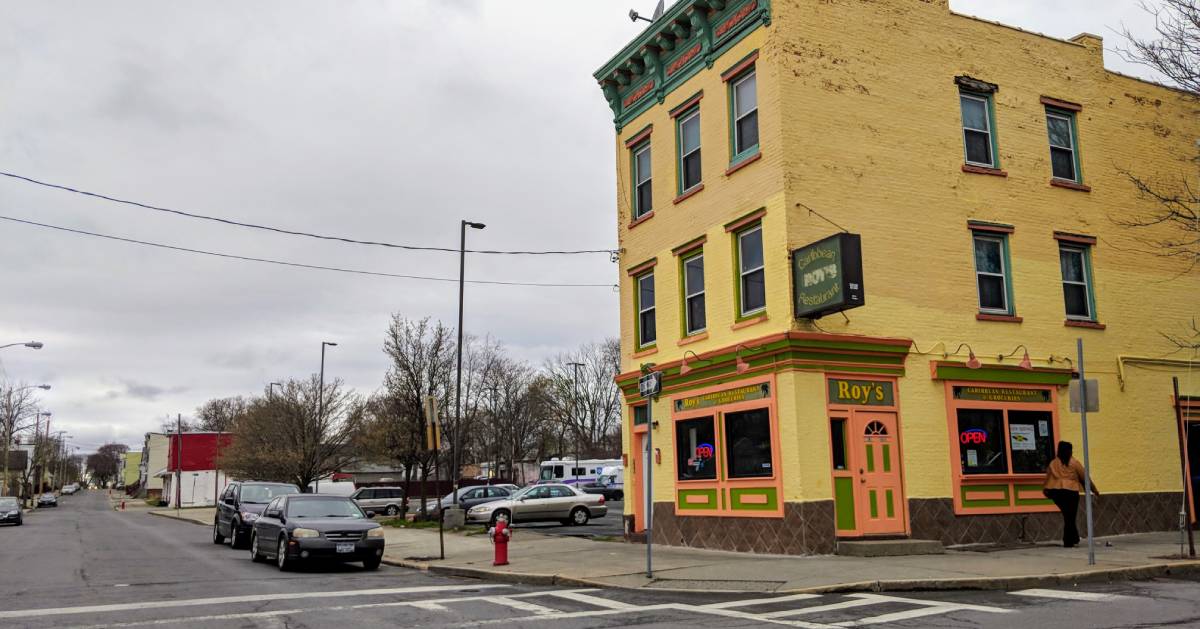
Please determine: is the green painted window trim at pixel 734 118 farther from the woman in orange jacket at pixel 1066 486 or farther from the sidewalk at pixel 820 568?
the woman in orange jacket at pixel 1066 486

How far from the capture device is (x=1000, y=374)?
57.8 feet

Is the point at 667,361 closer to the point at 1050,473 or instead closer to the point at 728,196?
the point at 728,196

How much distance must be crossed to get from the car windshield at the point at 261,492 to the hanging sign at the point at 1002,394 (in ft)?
51.0

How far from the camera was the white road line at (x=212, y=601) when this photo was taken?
10.6 metres

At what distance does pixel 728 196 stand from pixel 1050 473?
772cm

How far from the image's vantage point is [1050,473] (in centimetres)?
1656

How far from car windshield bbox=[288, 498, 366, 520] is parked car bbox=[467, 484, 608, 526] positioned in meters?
12.2

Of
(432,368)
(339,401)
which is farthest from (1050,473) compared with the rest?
(339,401)

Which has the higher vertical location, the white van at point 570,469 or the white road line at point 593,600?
the white van at point 570,469

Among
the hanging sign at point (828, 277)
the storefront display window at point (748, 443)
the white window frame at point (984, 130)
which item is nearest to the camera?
the hanging sign at point (828, 277)

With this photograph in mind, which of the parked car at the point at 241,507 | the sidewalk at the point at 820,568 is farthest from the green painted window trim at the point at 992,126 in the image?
the parked car at the point at 241,507

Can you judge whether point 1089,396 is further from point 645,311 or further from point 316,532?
point 316,532

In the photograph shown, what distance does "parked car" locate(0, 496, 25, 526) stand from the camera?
39.8 meters

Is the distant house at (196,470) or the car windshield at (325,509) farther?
the distant house at (196,470)
